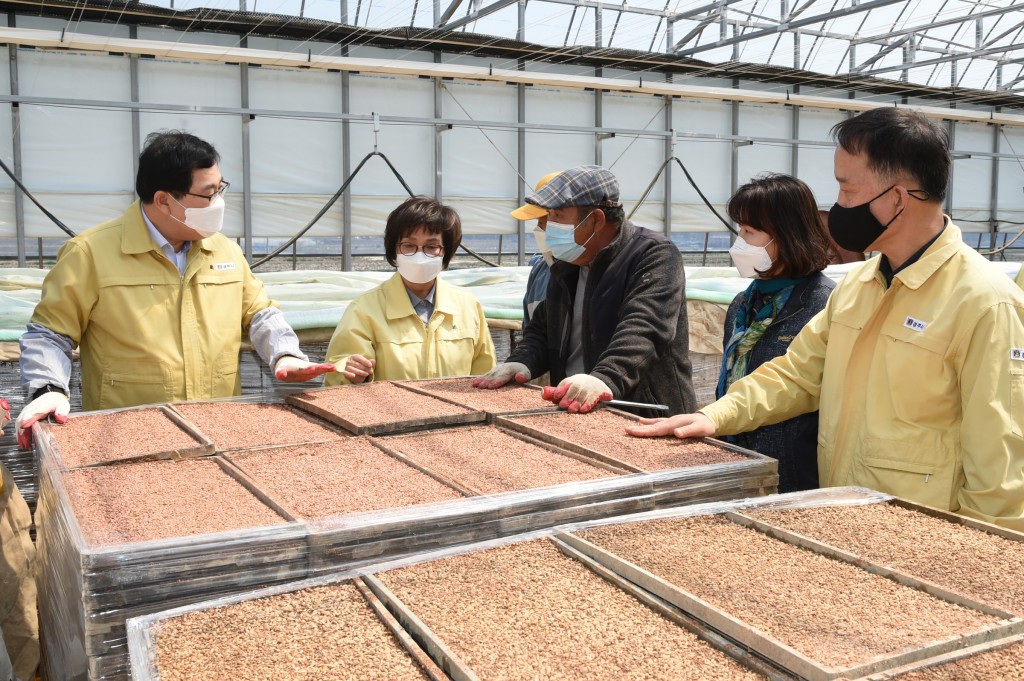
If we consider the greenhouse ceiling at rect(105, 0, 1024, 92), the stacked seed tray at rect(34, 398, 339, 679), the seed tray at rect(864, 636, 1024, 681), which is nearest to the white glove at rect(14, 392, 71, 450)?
the stacked seed tray at rect(34, 398, 339, 679)

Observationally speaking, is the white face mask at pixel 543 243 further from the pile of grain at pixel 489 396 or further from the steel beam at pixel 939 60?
the steel beam at pixel 939 60

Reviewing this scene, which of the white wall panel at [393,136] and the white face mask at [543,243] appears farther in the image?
the white wall panel at [393,136]

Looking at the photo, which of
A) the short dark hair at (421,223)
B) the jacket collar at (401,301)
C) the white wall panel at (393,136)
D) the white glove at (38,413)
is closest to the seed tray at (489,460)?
the white glove at (38,413)

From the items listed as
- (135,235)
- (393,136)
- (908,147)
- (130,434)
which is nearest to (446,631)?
(130,434)

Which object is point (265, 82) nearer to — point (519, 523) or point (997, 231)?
point (519, 523)

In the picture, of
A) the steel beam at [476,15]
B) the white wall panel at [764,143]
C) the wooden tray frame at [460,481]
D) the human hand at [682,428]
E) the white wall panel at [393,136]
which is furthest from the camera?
the white wall panel at [764,143]

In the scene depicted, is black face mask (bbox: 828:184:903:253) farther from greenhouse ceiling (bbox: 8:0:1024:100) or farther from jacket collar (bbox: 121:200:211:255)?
greenhouse ceiling (bbox: 8:0:1024:100)

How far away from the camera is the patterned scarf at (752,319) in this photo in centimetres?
242

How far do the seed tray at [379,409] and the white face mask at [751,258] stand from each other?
0.91 m

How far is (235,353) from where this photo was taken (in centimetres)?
262

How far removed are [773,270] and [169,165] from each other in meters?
1.76

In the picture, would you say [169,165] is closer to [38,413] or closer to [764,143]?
[38,413]

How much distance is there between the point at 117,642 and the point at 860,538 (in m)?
1.12

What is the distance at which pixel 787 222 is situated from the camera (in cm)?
242
